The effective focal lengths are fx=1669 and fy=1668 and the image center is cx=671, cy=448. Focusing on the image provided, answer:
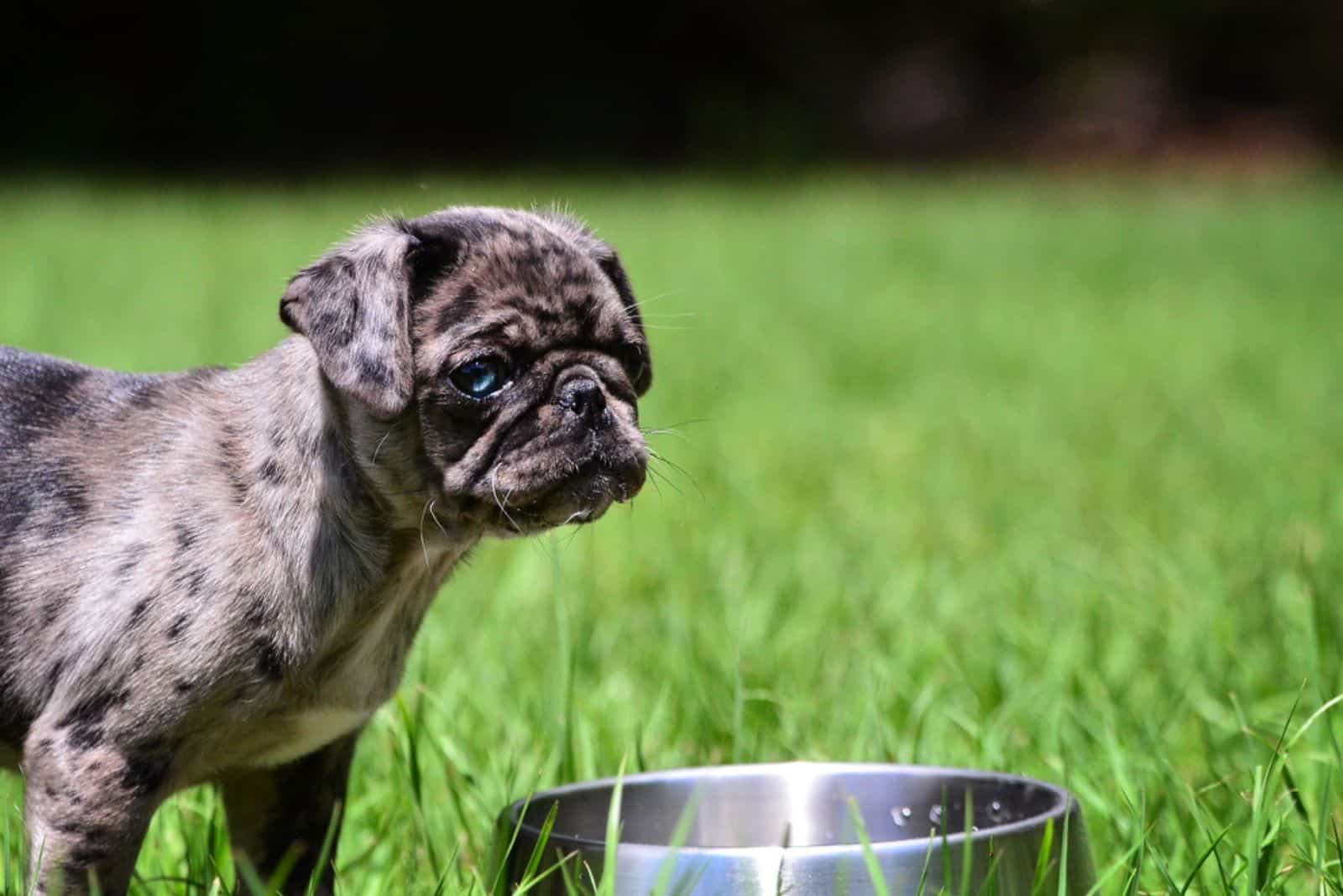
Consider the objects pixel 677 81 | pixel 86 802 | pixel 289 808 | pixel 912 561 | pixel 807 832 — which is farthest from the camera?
pixel 677 81

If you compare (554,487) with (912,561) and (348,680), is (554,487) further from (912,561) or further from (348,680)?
(912,561)

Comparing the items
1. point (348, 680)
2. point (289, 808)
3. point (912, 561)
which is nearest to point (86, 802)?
point (348, 680)

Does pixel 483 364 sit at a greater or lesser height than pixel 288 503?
greater

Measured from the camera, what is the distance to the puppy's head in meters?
2.54

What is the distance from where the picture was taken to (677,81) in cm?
2577

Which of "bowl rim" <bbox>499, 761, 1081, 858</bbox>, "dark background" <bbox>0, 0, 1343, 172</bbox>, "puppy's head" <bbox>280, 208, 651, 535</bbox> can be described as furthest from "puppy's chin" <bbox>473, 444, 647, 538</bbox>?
"dark background" <bbox>0, 0, 1343, 172</bbox>

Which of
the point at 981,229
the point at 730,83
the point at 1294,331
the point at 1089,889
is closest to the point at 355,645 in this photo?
the point at 1089,889

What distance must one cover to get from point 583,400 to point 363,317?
1.17 feet

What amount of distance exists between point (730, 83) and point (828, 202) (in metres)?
8.56

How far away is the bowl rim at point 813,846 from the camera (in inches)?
90.7

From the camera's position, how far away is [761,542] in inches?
211

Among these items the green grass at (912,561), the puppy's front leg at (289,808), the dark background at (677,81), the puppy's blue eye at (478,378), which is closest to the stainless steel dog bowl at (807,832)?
the green grass at (912,561)

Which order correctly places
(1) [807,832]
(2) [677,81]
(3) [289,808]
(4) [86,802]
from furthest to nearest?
(2) [677,81] → (1) [807,832] → (3) [289,808] → (4) [86,802]

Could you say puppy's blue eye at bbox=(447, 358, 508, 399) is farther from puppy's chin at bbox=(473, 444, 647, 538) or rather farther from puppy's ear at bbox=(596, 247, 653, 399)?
puppy's ear at bbox=(596, 247, 653, 399)
